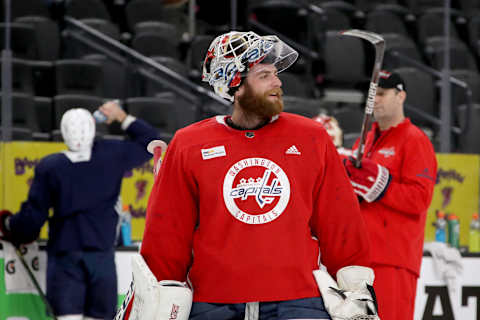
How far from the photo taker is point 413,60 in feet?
23.0

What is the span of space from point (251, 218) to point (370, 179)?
1.23 metres

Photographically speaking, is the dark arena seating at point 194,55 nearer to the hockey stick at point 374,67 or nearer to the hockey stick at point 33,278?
the hockey stick at point 33,278

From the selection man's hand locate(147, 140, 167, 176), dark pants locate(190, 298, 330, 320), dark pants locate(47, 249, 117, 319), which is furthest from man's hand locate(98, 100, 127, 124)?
dark pants locate(190, 298, 330, 320)

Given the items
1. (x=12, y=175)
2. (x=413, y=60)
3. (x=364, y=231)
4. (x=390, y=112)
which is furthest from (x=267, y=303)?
(x=413, y=60)

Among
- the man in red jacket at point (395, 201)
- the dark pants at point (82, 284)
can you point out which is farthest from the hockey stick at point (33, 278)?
the man in red jacket at point (395, 201)

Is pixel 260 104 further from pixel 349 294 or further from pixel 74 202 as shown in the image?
pixel 74 202

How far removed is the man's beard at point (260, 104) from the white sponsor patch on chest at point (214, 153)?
0.44 ft

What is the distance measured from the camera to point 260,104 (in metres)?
2.20

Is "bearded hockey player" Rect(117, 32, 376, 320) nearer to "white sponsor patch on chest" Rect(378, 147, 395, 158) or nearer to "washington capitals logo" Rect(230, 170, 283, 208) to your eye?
"washington capitals logo" Rect(230, 170, 283, 208)

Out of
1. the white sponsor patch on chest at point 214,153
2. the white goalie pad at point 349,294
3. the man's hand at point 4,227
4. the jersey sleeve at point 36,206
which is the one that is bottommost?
the man's hand at point 4,227

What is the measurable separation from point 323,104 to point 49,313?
3.07 meters

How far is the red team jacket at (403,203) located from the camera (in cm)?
329

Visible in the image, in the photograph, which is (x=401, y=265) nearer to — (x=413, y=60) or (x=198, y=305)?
(x=198, y=305)

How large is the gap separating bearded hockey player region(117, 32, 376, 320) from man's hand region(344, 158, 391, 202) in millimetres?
969
